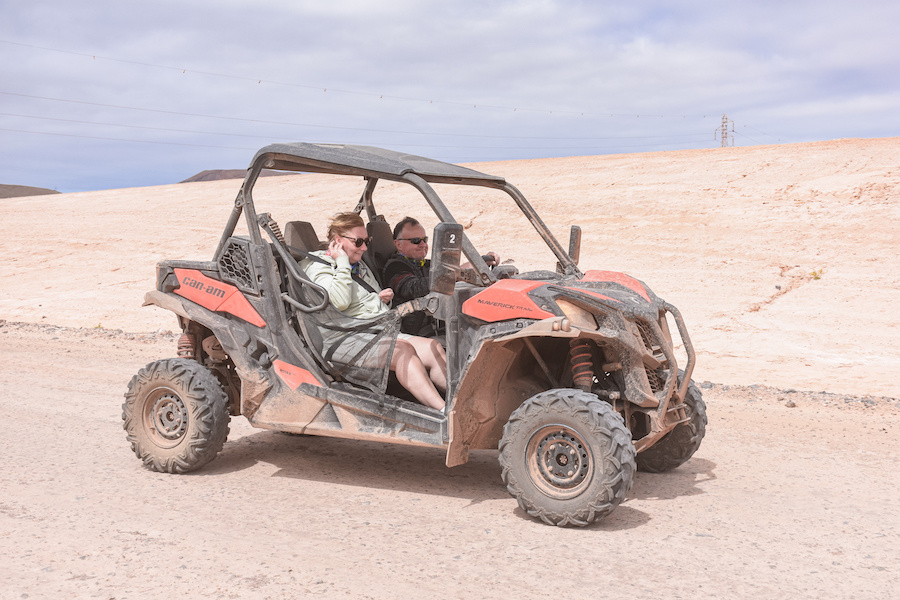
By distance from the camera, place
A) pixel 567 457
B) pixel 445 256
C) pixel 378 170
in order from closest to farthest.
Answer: pixel 445 256
pixel 567 457
pixel 378 170

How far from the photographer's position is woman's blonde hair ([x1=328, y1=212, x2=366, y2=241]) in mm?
5750

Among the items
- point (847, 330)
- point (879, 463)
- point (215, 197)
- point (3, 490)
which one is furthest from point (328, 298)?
point (215, 197)

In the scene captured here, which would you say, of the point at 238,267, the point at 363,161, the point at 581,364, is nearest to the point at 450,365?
the point at 581,364

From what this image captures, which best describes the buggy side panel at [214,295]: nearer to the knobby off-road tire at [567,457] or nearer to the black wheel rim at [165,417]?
the black wheel rim at [165,417]

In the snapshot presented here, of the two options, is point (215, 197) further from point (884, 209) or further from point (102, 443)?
point (102, 443)

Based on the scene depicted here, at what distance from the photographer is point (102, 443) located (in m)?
6.91

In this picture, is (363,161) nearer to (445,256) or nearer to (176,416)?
(445,256)

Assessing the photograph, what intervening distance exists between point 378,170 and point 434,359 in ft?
3.99

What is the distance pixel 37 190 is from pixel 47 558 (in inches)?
2009

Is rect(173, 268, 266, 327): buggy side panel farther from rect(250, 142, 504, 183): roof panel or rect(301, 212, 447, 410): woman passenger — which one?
rect(250, 142, 504, 183): roof panel

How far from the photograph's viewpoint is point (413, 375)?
5.42 meters

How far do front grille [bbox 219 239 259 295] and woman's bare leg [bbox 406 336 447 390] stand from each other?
47.9 inches

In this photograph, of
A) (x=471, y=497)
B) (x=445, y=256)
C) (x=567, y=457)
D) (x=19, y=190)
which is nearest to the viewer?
(x=445, y=256)

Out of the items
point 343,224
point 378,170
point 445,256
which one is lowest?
point 445,256
